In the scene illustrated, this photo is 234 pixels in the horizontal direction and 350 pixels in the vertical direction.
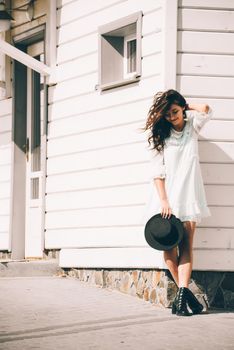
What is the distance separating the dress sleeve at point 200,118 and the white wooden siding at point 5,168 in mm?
4217

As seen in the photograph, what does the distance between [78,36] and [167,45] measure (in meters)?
1.78

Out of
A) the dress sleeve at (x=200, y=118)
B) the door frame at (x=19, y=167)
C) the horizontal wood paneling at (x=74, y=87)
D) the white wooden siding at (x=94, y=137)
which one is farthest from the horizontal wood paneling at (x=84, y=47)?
the dress sleeve at (x=200, y=118)

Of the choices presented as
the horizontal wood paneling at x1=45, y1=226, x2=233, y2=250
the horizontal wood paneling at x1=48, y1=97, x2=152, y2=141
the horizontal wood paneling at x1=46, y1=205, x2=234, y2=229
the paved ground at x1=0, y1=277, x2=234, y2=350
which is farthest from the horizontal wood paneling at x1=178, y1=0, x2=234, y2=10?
the paved ground at x1=0, y1=277, x2=234, y2=350

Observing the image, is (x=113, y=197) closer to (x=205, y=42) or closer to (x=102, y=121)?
(x=102, y=121)

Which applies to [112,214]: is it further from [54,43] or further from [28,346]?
[28,346]

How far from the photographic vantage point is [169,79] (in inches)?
352

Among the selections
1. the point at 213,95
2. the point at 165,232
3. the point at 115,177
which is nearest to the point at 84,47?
the point at 115,177

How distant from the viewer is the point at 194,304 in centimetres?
823

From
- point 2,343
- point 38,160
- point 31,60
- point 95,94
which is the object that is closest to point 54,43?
point 31,60

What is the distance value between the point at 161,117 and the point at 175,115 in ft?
0.46

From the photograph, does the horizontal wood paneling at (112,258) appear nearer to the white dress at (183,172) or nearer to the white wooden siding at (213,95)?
the white wooden siding at (213,95)

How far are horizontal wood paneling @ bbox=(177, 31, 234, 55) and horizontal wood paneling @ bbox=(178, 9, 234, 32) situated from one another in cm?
6

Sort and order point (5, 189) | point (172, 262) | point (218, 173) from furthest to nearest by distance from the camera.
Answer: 1. point (5, 189)
2. point (218, 173)
3. point (172, 262)

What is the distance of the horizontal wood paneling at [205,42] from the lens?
29.7 feet
